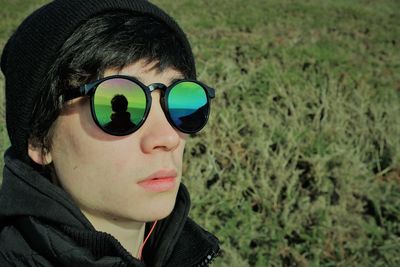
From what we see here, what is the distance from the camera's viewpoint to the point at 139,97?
150 centimetres

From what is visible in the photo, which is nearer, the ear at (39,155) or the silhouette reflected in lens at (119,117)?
the silhouette reflected in lens at (119,117)

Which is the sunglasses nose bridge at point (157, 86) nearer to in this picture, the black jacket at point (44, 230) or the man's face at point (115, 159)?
the man's face at point (115, 159)

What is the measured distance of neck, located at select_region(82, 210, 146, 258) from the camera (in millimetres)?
1628

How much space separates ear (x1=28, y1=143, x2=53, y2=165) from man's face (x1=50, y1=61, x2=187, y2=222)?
0.06 meters

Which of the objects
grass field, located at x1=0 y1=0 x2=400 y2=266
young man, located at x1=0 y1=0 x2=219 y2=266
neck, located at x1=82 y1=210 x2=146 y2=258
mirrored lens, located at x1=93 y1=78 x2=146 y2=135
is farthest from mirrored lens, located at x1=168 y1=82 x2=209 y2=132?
grass field, located at x1=0 y1=0 x2=400 y2=266

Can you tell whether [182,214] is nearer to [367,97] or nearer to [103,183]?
[103,183]

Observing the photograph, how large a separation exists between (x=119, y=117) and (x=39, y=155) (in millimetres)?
369

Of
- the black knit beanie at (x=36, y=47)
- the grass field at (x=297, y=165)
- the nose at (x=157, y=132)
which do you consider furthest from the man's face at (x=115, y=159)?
the grass field at (x=297, y=165)

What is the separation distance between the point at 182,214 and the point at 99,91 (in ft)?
2.11

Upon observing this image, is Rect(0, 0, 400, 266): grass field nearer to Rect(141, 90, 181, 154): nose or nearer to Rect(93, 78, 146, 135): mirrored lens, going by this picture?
Rect(141, 90, 181, 154): nose

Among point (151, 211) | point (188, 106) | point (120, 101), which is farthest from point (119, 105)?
point (151, 211)

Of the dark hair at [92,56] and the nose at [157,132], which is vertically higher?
the dark hair at [92,56]

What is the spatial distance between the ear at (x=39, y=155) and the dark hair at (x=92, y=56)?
0.02 m

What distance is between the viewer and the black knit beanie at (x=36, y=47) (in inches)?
59.6
